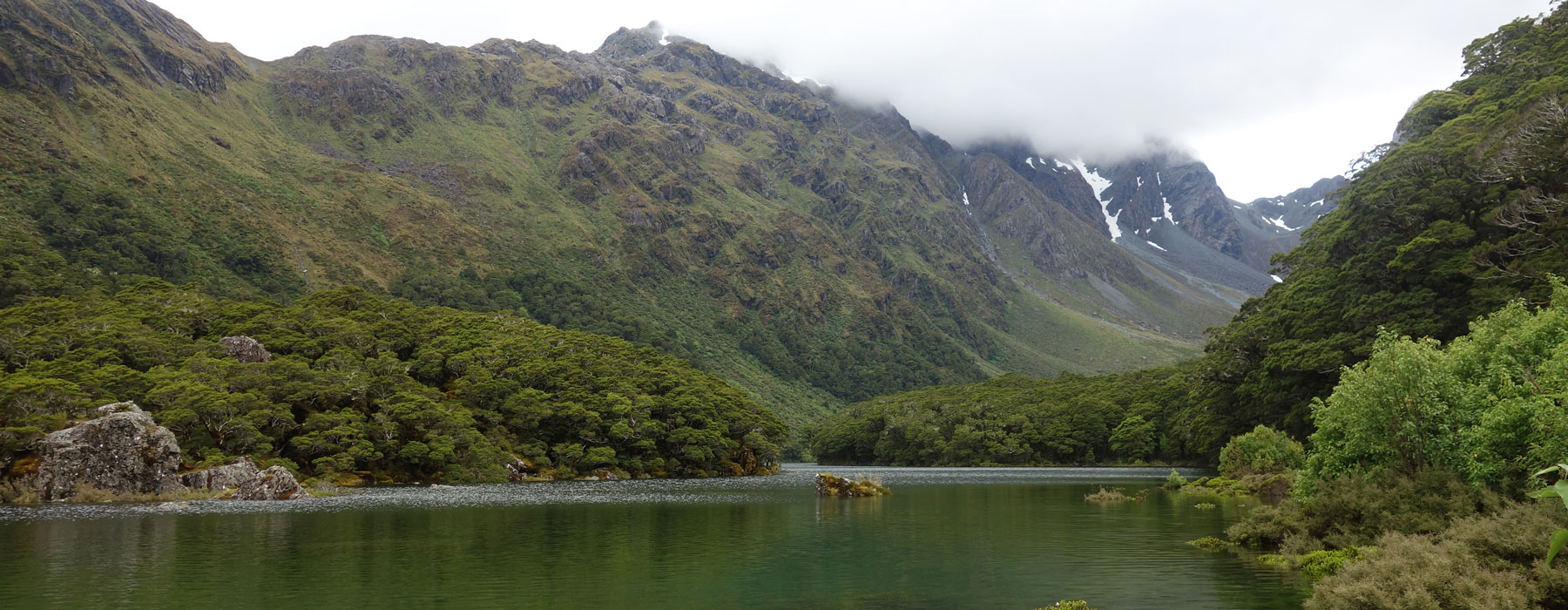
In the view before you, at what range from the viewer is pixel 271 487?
7138 cm

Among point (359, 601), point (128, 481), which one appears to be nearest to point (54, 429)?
point (128, 481)

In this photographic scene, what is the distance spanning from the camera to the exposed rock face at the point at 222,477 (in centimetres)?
7288

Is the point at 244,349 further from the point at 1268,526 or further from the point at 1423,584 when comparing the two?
the point at 1423,584

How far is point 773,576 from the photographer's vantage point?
107ft

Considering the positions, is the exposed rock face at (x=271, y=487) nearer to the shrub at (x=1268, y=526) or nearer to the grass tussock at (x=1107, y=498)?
the grass tussock at (x=1107, y=498)

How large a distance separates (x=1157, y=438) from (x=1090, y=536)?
13371 centimetres

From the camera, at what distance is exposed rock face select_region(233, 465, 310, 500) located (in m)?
70.8

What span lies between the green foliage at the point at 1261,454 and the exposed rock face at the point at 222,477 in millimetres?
93023

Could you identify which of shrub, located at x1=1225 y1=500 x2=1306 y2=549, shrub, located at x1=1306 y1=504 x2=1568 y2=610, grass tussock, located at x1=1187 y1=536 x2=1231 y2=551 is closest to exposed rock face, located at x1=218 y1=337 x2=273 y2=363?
grass tussock, located at x1=1187 y1=536 x2=1231 y2=551

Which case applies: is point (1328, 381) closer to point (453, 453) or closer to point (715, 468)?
point (715, 468)

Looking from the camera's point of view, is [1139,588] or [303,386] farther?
[303,386]

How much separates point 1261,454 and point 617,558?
243 ft

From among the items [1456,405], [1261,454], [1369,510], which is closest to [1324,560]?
[1369,510]

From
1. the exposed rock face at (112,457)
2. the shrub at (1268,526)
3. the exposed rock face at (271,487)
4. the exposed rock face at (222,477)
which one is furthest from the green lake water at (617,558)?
the exposed rock face at (222,477)
